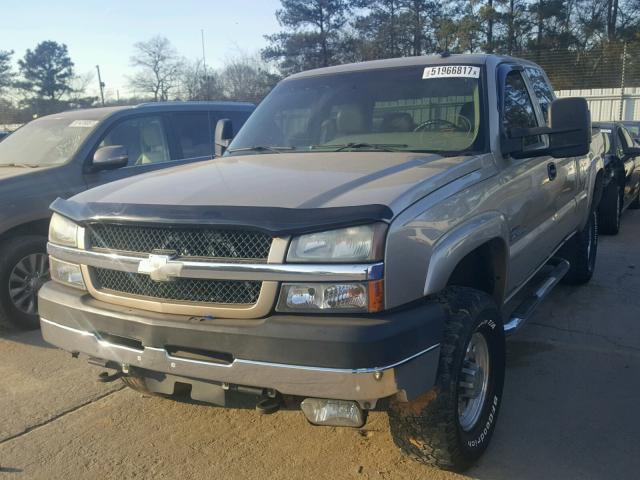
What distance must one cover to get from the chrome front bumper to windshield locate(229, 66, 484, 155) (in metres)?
1.48

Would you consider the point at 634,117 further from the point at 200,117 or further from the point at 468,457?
the point at 468,457

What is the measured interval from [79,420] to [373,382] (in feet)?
7.03

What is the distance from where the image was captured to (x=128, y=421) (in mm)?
3504

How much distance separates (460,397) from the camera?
282cm

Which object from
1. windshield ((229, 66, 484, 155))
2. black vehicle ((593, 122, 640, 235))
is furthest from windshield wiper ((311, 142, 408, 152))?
black vehicle ((593, 122, 640, 235))

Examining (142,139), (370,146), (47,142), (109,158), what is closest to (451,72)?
(370,146)

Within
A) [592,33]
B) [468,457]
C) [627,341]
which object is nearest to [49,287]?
[468,457]

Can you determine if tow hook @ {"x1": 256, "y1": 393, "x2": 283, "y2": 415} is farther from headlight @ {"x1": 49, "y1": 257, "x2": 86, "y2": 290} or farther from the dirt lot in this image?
headlight @ {"x1": 49, "y1": 257, "x2": 86, "y2": 290}

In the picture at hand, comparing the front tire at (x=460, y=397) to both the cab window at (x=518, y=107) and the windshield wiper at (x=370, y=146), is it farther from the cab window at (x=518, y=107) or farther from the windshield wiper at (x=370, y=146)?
the cab window at (x=518, y=107)

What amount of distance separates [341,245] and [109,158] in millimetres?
3694

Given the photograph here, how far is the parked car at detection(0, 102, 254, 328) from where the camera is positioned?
496cm

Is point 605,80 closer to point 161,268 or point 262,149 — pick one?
point 262,149

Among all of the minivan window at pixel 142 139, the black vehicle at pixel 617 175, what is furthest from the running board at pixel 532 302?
the minivan window at pixel 142 139

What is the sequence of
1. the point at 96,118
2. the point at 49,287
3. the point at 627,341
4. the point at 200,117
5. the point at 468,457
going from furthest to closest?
the point at 200,117, the point at 96,118, the point at 627,341, the point at 49,287, the point at 468,457
